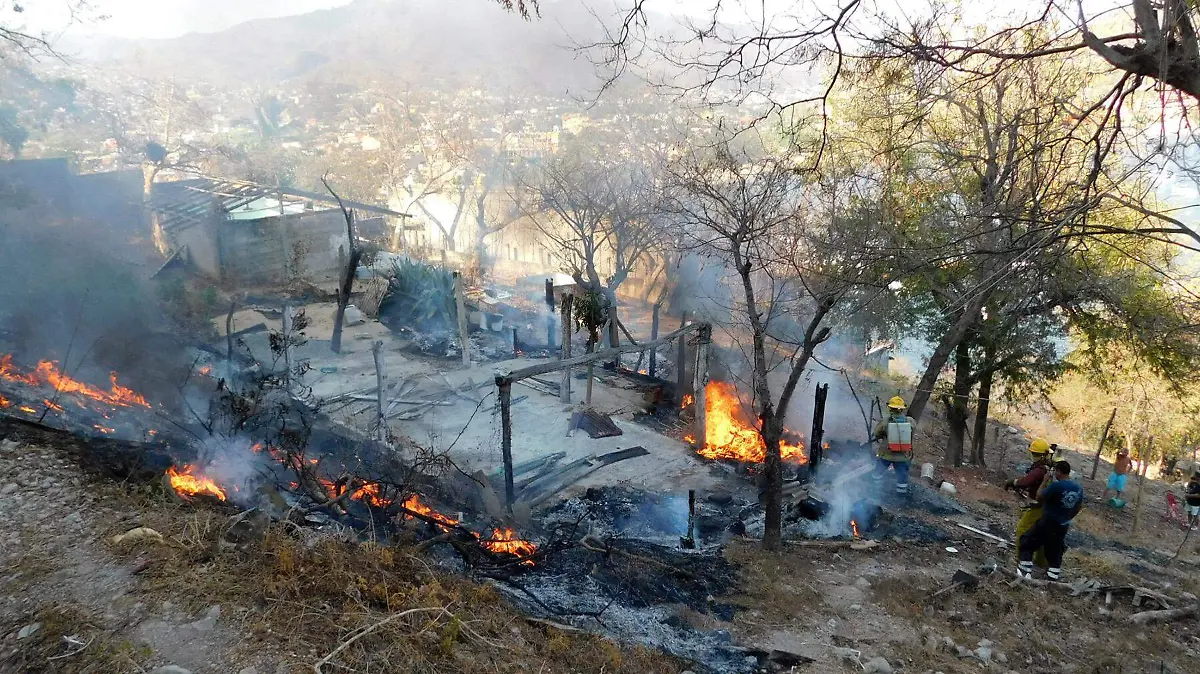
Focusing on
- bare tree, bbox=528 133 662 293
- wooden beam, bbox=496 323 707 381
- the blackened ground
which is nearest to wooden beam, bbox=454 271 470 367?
bare tree, bbox=528 133 662 293

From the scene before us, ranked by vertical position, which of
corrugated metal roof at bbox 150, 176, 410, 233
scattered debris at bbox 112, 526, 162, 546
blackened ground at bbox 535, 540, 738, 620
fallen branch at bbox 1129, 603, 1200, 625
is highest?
corrugated metal roof at bbox 150, 176, 410, 233

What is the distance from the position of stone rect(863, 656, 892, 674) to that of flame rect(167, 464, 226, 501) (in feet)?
21.7

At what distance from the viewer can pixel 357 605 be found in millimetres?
4496

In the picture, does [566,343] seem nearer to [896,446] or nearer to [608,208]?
[896,446]

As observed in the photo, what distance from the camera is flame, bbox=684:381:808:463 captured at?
11.9 meters

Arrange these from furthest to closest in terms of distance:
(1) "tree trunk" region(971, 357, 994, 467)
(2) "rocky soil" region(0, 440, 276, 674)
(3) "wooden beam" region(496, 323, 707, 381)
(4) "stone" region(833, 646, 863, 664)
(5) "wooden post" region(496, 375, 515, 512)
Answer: (1) "tree trunk" region(971, 357, 994, 467) → (3) "wooden beam" region(496, 323, 707, 381) → (5) "wooden post" region(496, 375, 515, 512) → (4) "stone" region(833, 646, 863, 664) → (2) "rocky soil" region(0, 440, 276, 674)

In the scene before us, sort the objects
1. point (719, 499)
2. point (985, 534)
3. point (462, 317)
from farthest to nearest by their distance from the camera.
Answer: point (462, 317), point (719, 499), point (985, 534)

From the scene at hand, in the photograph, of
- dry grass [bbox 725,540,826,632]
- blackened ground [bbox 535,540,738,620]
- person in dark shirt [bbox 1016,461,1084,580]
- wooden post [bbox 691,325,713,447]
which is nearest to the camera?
dry grass [bbox 725,540,826,632]

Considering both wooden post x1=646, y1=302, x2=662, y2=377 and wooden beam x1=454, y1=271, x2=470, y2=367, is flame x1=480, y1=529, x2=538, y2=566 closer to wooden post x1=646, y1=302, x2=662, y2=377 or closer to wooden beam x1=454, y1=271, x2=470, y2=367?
wooden post x1=646, y1=302, x2=662, y2=377

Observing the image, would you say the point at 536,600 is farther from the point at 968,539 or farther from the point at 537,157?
the point at 537,157

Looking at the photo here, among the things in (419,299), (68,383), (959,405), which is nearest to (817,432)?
(959,405)

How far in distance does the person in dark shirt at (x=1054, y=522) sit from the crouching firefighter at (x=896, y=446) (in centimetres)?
246

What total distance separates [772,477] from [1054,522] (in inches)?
122

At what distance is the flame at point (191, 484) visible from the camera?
6.89 metres
